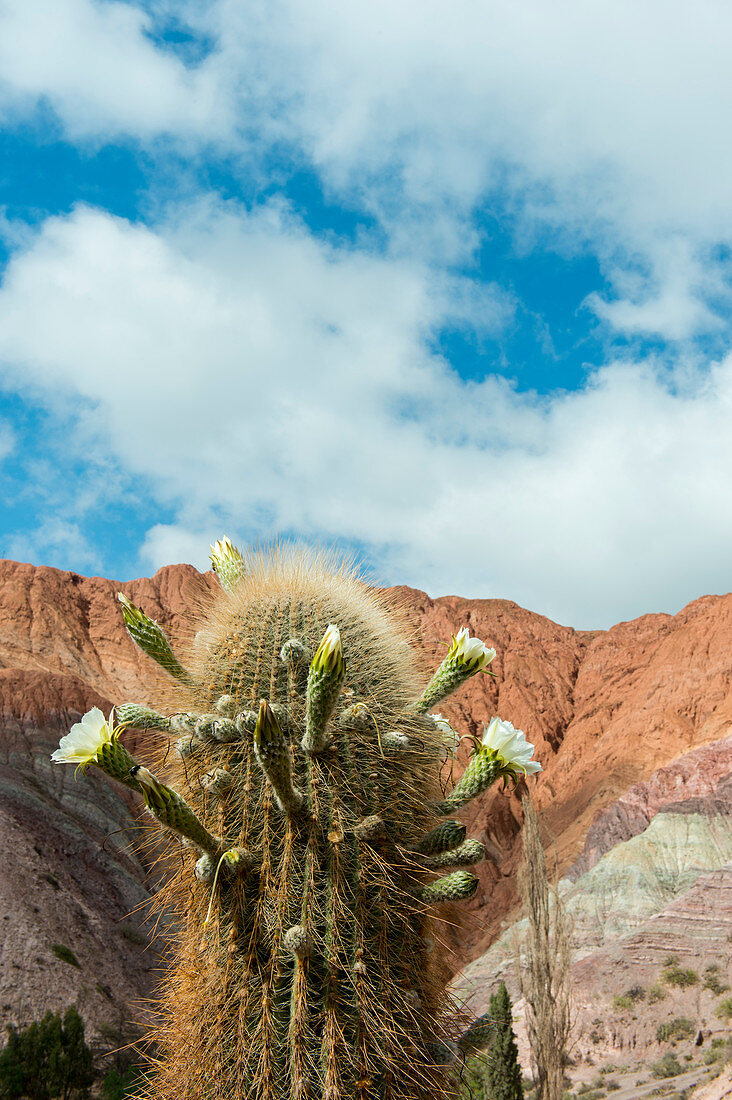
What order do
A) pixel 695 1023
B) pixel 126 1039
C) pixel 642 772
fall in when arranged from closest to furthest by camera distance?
pixel 126 1039 < pixel 695 1023 < pixel 642 772

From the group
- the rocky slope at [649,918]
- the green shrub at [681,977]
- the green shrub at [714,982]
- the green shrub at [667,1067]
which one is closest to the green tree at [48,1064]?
the rocky slope at [649,918]

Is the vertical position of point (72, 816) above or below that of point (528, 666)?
below

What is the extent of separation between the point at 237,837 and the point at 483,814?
161ft

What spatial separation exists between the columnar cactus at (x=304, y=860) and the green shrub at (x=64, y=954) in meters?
30.2

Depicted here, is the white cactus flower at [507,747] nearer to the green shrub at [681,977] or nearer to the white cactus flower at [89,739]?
the white cactus flower at [89,739]

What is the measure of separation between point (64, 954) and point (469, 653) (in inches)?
1253

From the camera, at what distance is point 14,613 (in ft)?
186

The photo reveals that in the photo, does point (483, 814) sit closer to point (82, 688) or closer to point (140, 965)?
point (140, 965)

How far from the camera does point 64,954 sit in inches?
1161

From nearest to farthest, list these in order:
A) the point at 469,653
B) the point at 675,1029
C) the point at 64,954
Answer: the point at 469,653
the point at 675,1029
the point at 64,954

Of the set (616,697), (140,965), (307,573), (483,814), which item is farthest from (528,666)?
(307,573)

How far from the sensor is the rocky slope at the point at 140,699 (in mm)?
31953

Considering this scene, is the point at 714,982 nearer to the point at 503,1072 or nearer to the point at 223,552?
the point at 503,1072

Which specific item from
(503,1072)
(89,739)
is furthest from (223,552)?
(503,1072)
